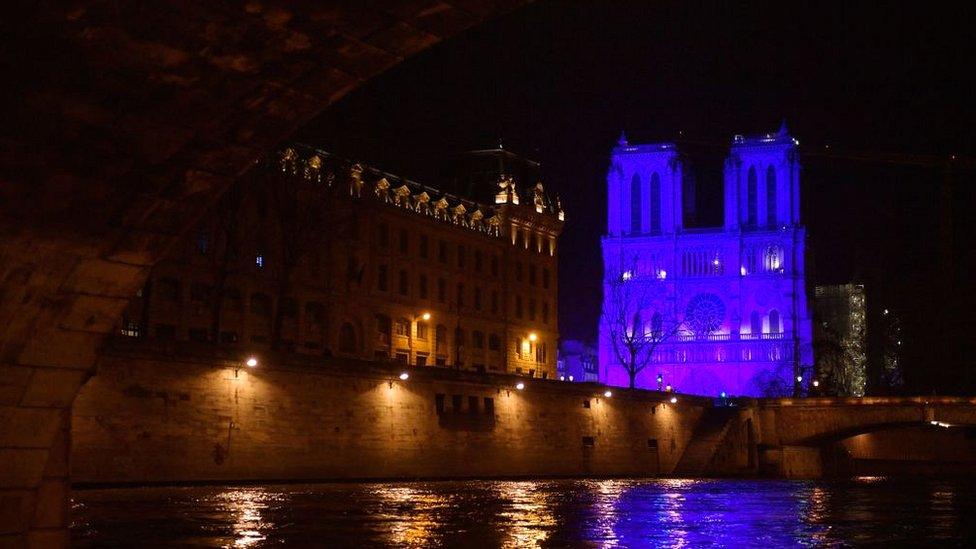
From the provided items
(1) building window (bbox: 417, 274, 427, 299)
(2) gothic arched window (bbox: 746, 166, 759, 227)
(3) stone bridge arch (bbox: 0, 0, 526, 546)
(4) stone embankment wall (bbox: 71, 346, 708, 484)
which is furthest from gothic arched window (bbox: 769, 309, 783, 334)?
(3) stone bridge arch (bbox: 0, 0, 526, 546)

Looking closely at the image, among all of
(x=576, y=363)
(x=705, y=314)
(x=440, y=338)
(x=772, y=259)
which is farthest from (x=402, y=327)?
(x=576, y=363)

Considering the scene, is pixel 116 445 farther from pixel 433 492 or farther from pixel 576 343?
pixel 576 343

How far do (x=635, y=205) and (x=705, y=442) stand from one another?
8532cm

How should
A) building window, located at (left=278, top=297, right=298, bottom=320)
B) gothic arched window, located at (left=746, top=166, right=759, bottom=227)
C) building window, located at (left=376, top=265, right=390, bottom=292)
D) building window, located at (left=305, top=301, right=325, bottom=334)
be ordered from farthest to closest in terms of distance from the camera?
gothic arched window, located at (left=746, top=166, right=759, bottom=227) → building window, located at (left=376, top=265, right=390, bottom=292) → building window, located at (left=305, top=301, right=325, bottom=334) → building window, located at (left=278, top=297, right=298, bottom=320)

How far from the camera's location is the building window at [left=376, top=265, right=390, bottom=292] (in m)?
88.2

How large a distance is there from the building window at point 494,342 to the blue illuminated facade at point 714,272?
54099 mm

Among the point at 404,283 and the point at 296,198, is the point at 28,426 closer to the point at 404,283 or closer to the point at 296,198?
the point at 296,198

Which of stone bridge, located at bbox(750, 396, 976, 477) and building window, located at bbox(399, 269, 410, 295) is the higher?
building window, located at bbox(399, 269, 410, 295)

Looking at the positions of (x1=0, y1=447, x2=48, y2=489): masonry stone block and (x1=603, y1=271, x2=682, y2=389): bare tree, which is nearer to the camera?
(x1=0, y1=447, x2=48, y2=489): masonry stone block

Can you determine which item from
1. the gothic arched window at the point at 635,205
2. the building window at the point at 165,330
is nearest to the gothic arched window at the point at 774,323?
the gothic arched window at the point at 635,205

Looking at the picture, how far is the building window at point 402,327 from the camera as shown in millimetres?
89312

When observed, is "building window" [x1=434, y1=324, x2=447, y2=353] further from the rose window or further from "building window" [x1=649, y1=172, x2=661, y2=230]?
"building window" [x1=649, y1=172, x2=661, y2=230]

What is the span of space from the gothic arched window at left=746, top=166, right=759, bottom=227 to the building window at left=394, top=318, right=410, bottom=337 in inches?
3176

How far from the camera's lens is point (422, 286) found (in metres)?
92.9
